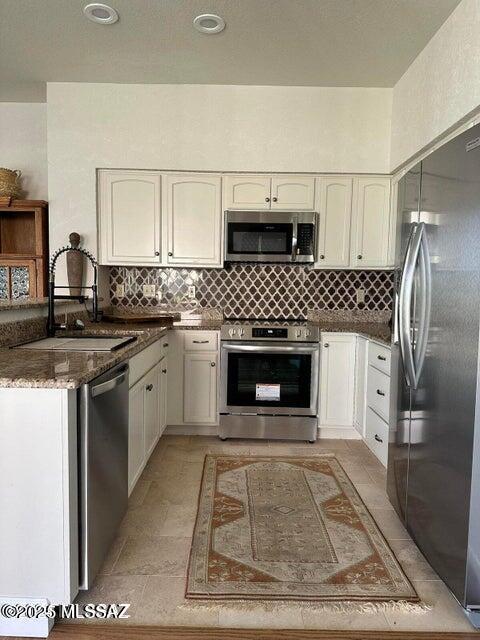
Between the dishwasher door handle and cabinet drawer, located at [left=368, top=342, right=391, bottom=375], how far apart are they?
1.65 meters

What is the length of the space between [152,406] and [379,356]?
1527mm

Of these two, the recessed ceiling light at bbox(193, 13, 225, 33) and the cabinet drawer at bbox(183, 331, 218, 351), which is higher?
the recessed ceiling light at bbox(193, 13, 225, 33)

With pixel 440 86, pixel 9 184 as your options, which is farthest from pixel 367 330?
pixel 9 184

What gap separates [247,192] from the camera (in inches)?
133

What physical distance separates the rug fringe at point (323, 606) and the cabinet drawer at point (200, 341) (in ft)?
6.12

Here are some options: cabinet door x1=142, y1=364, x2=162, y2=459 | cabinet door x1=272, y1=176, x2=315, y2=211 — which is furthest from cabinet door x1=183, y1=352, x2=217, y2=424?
cabinet door x1=272, y1=176, x2=315, y2=211

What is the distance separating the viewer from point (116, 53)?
2830 millimetres

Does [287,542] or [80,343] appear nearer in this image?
[287,542]

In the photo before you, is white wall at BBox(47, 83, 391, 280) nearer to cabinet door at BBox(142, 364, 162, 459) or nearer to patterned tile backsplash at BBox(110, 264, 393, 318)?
patterned tile backsplash at BBox(110, 264, 393, 318)

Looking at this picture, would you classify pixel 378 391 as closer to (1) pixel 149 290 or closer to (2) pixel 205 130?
(1) pixel 149 290

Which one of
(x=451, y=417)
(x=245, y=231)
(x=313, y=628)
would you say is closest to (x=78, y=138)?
(x=245, y=231)

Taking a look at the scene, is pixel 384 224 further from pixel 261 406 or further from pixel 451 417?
pixel 451 417

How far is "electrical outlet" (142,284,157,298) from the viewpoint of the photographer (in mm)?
3752

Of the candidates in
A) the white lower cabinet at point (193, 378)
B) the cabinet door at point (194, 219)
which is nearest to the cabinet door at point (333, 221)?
the cabinet door at point (194, 219)
